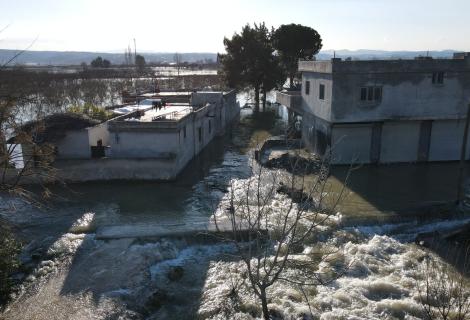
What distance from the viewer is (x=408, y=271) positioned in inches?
561

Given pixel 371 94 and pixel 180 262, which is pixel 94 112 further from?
pixel 371 94

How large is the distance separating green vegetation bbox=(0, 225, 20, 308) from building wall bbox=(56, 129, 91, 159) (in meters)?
11.4

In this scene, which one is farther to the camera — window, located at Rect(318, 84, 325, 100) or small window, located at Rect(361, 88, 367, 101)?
window, located at Rect(318, 84, 325, 100)

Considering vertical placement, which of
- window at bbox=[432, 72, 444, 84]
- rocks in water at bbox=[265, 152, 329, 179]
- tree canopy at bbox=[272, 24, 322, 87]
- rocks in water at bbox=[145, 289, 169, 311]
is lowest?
rocks in water at bbox=[145, 289, 169, 311]

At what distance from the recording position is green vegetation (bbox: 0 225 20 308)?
12.8 meters

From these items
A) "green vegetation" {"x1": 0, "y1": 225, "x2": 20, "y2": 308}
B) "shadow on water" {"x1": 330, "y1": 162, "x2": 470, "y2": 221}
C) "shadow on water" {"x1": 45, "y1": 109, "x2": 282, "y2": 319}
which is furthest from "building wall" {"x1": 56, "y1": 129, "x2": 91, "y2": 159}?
"shadow on water" {"x1": 330, "y1": 162, "x2": 470, "y2": 221}

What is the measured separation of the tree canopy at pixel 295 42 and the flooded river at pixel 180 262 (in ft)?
106

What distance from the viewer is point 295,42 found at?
51.7 meters

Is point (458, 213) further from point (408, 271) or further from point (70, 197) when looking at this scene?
point (70, 197)

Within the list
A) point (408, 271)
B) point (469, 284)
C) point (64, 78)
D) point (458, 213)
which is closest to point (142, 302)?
point (408, 271)

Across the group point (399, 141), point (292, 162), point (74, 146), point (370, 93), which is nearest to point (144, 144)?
point (74, 146)

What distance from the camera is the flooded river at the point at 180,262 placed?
1241cm

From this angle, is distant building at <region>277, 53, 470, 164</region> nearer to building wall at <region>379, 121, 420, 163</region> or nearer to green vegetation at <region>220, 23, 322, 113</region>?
building wall at <region>379, 121, 420, 163</region>

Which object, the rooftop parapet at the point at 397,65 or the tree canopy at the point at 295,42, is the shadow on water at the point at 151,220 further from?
the tree canopy at the point at 295,42
